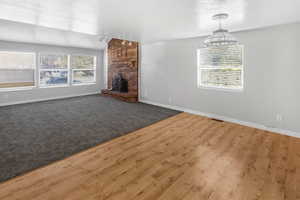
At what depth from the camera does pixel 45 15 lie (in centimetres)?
303

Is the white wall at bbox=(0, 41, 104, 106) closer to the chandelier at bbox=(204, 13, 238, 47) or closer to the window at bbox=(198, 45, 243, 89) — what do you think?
the window at bbox=(198, 45, 243, 89)

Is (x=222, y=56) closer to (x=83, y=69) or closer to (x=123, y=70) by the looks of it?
(x=123, y=70)

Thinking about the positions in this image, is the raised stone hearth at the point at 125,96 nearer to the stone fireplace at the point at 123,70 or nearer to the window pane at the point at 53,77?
the stone fireplace at the point at 123,70

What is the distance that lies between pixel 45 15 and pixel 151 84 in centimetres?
381

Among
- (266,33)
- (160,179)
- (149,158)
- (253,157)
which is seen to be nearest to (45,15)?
(149,158)

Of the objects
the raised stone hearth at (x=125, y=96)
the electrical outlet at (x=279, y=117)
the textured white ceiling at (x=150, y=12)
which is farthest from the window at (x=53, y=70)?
the electrical outlet at (x=279, y=117)

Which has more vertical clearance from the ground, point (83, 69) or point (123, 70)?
point (83, 69)

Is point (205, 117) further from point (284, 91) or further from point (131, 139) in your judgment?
point (131, 139)

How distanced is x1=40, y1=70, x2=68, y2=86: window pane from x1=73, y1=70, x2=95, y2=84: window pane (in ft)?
1.32

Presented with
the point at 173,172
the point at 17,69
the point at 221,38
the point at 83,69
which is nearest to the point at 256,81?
the point at 221,38

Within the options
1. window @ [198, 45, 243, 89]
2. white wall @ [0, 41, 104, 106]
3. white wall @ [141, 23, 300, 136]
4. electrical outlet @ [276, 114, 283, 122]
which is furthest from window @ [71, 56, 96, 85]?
electrical outlet @ [276, 114, 283, 122]

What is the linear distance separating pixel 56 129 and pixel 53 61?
14.6 ft

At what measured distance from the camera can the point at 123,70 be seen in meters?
7.18

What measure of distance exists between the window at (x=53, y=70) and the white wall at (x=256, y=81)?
14.8 ft
